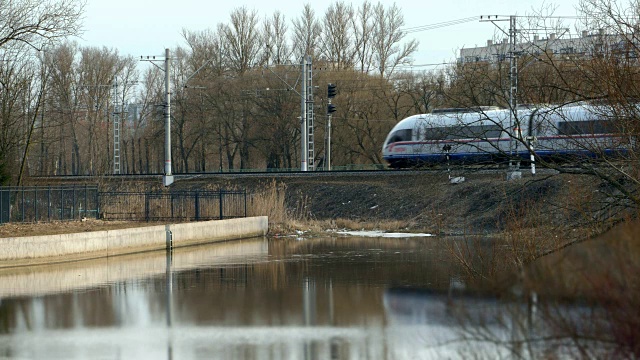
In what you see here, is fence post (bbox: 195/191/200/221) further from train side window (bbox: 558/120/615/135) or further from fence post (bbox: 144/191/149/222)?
train side window (bbox: 558/120/615/135)

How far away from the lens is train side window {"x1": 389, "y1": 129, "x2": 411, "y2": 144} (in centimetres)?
5241

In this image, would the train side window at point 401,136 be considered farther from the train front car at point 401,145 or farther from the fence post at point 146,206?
the fence post at point 146,206

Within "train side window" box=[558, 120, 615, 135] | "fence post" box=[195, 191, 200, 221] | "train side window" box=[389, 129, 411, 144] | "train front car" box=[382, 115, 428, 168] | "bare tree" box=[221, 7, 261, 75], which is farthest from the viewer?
"bare tree" box=[221, 7, 261, 75]

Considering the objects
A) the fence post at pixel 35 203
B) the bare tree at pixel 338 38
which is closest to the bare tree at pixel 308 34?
the bare tree at pixel 338 38

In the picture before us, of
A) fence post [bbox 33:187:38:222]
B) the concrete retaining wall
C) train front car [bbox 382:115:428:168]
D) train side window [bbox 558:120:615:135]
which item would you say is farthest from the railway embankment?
train side window [bbox 558:120:615:135]

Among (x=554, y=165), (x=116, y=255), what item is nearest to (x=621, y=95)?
(x=554, y=165)

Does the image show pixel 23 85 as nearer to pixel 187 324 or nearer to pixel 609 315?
pixel 187 324

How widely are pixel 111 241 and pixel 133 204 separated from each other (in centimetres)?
1227

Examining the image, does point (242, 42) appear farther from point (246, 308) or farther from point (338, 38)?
point (246, 308)

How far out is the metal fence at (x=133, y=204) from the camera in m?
38.2

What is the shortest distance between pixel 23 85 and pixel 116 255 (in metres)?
18.5

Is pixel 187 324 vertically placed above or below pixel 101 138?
below

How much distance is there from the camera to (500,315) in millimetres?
7762

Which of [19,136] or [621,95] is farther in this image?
[19,136]
